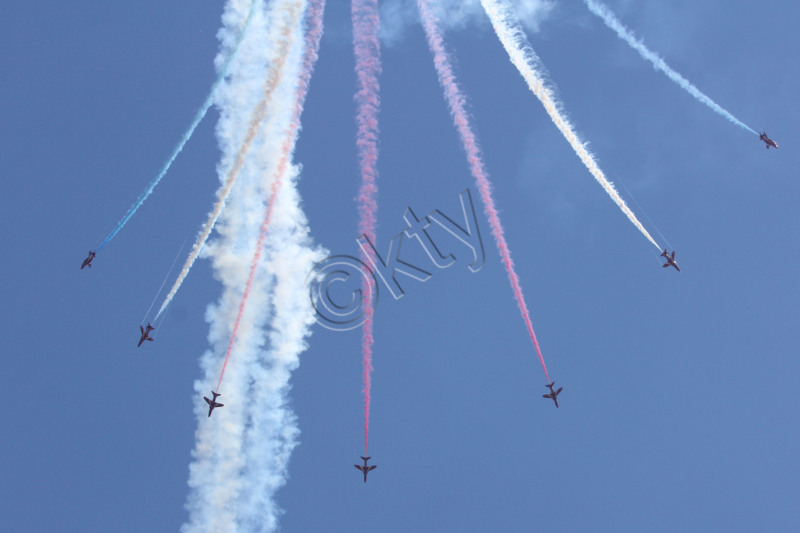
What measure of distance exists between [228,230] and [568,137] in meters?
15.9

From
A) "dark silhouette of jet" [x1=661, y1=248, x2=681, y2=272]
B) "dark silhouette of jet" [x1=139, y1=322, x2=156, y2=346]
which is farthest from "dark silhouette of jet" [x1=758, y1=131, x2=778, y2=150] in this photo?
"dark silhouette of jet" [x1=139, y1=322, x2=156, y2=346]

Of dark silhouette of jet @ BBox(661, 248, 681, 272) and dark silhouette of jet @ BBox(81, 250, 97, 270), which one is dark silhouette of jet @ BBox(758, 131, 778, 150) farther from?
dark silhouette of jet @ BBox(81, 250, 97, 270)

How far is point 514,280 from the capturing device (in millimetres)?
34094

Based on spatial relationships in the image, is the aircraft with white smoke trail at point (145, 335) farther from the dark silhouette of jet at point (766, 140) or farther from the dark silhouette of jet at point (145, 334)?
the dark silhouette of jet at point (766, 140)

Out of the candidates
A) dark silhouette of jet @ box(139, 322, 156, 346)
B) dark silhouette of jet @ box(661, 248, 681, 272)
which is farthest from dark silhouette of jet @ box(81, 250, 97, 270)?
dark silhouette of jet @ box(661, 248, 681, 272)

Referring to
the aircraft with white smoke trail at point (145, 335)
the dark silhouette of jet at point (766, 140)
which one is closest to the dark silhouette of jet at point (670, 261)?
the dark silhouette of jet at point (766, 140)

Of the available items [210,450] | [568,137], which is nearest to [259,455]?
[210,450]

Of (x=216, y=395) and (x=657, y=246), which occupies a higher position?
(x=657, y=246)

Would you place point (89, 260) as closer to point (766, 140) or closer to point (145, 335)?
point (145, 335)

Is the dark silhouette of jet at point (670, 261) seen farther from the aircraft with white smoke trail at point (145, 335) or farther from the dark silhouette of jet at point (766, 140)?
the aircraft with white smoke trail at point (145, 335)

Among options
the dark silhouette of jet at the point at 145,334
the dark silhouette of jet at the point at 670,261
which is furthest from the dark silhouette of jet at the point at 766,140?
the dark silhouette of jet at the point at 145,334

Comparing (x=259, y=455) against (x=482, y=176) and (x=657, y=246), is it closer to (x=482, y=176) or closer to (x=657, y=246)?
(x=482, y=176)

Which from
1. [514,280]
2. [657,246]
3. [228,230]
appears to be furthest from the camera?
[657,246]

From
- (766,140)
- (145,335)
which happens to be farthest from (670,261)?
(145,335)
